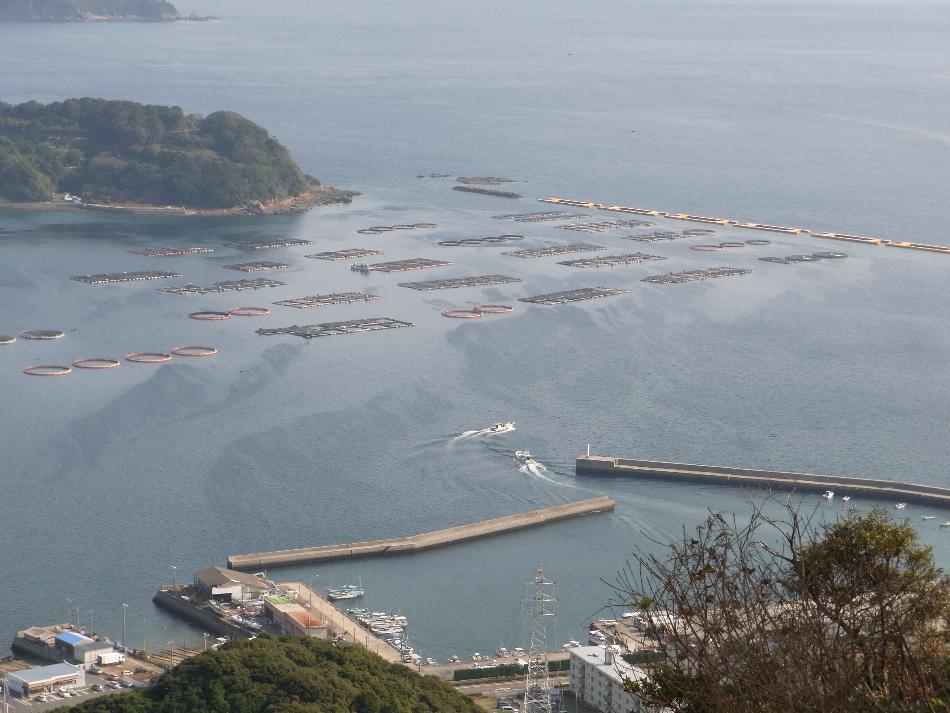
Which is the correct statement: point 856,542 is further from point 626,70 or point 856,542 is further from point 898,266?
point 626,70

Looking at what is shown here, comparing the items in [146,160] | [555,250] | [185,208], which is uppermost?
[146,160]

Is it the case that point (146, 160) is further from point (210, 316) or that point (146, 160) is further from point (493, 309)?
point (493, 309)

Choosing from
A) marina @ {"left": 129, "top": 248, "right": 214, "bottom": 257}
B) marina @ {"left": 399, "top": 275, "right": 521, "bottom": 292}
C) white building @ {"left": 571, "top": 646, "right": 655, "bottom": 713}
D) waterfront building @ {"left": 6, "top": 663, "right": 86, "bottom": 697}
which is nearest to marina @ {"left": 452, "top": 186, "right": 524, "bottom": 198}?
marina @ {"left": 129, "top": 248, "right": 214, "bottom": 257}

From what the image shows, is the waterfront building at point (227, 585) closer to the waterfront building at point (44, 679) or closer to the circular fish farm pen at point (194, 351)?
the waterfront building at point (44, 679)

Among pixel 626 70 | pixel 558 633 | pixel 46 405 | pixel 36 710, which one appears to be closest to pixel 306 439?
pixel 46 405

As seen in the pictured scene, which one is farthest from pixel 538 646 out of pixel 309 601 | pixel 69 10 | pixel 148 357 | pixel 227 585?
pixel 69 10

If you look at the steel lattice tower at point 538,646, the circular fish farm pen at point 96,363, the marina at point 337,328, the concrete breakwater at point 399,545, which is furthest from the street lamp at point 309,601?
the marina at point 337,328

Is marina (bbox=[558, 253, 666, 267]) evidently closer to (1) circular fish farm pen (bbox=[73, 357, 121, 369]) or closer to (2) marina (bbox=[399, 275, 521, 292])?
(2) marina (bbox=[399, 275, 521, 292])
